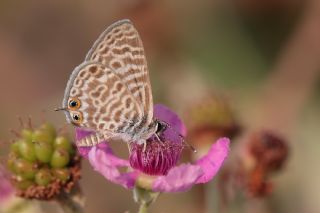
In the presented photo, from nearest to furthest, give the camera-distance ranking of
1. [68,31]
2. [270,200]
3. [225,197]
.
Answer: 1. [225,197]
2. [270,200]
3. [68,31]

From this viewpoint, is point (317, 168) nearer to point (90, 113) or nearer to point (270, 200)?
point (270, 200)

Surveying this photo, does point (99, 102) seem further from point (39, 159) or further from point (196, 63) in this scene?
point (196, 63)

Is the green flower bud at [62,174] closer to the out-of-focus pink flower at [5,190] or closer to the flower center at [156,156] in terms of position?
the flower center at [156,156]

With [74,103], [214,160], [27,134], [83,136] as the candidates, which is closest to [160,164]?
[214,160]

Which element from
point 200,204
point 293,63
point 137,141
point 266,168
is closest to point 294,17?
point 293,63

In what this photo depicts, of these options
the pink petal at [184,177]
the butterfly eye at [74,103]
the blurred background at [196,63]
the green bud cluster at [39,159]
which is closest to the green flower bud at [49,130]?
the green bud cluster at [39,159]
